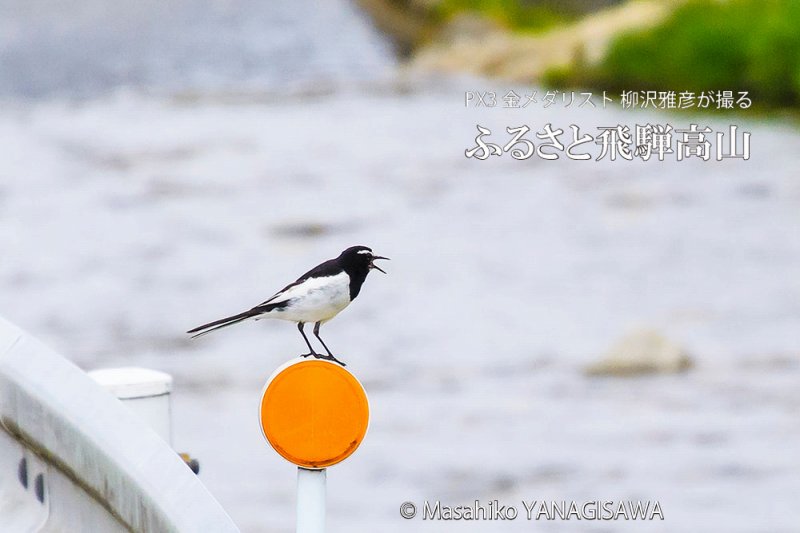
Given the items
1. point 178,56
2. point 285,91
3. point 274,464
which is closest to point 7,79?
point 178,56

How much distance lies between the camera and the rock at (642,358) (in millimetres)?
11008

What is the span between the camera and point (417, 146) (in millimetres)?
22062

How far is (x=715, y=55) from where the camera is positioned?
2052 centimetres

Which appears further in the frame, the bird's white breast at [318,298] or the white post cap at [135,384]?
the white post cap at [135,384]

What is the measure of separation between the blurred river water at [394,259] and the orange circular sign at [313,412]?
5794 mm

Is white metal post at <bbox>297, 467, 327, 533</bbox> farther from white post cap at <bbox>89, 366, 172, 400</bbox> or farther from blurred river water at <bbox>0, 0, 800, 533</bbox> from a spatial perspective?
blurred river water at <bbox>0, 0, 800, 533</bbox>

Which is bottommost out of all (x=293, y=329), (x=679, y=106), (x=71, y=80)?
(x=293, y=329)

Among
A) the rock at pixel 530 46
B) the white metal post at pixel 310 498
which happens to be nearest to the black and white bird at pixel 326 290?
the white metal post at pixel 310 498

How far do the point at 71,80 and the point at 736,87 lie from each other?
14.4 meters

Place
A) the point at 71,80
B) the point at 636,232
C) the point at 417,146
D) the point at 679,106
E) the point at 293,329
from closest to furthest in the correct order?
1. the point at 293,329
2. the point at 636,232
3. the point at 679,106
4. the point at 417,146
5. the point at 71,80

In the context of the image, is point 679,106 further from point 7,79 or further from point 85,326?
point 7,79

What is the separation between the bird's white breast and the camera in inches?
104

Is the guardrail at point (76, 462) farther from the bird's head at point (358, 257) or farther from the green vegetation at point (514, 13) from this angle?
the green vegetation at point (514, 13)

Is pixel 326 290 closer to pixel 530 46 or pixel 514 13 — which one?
pixel 530 46
